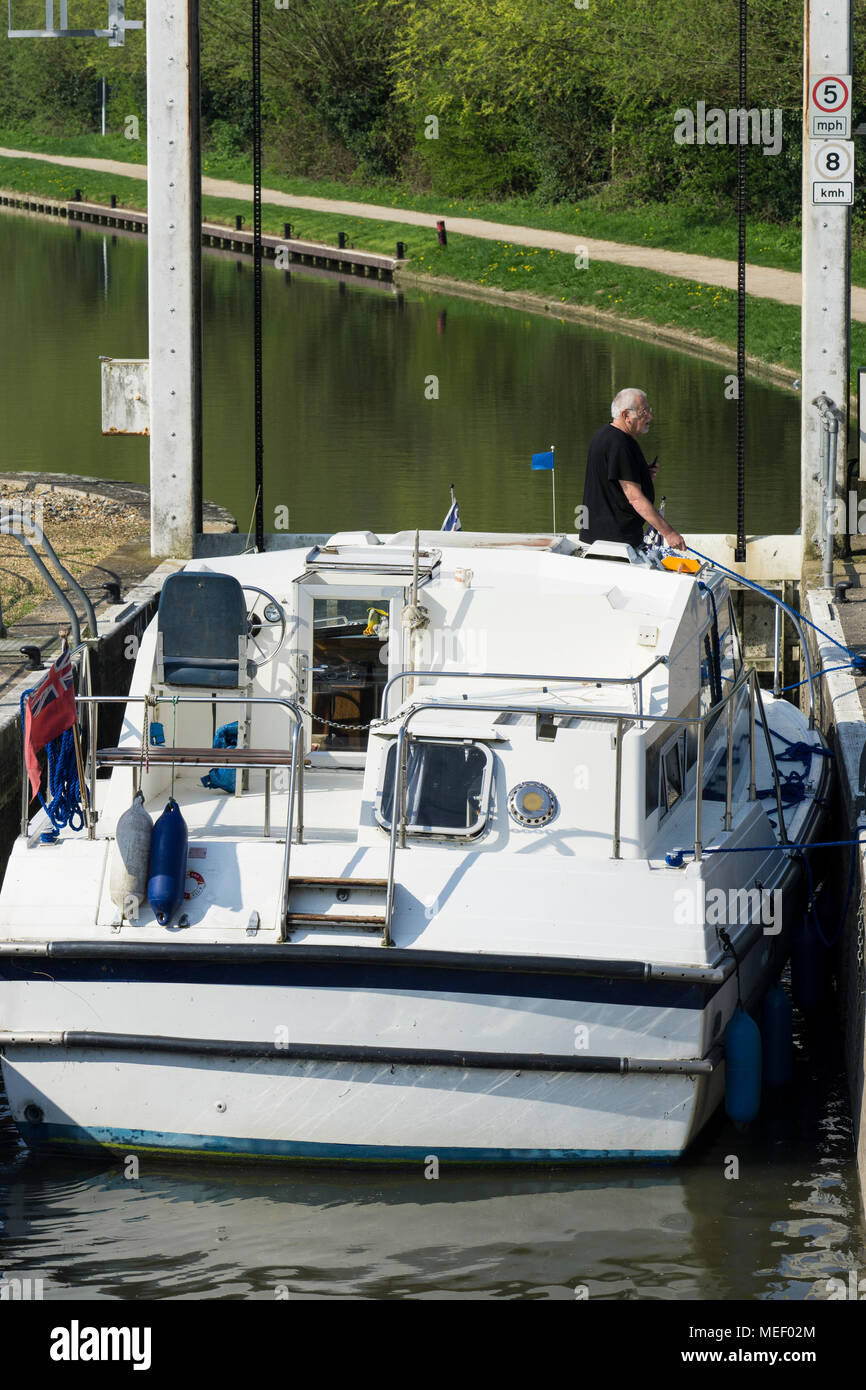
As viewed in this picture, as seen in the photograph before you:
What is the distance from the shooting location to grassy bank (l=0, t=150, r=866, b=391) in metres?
32.4

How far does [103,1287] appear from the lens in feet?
23.7

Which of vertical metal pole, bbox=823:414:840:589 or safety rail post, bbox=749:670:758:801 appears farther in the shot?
vertical metal pole, bbox=823:414:840:589

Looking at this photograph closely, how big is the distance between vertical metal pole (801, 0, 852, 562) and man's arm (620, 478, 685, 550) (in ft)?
12.6

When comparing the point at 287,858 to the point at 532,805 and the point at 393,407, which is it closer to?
the point at 532,805

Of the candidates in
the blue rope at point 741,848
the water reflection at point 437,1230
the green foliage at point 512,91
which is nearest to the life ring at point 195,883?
the water reflection at point 437,1230

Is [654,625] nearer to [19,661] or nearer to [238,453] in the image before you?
[19,661]

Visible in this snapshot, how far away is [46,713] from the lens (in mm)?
8211

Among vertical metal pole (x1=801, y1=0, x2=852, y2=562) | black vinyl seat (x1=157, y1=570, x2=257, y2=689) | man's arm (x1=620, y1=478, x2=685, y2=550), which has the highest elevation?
vertical metal pole (x1=801, y1=0, x2=852, y2=562)

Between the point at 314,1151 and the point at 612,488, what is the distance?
175 inches

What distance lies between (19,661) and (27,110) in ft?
230

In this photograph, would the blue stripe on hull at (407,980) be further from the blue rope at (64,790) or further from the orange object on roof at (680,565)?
the orange object on roof at (680,565)

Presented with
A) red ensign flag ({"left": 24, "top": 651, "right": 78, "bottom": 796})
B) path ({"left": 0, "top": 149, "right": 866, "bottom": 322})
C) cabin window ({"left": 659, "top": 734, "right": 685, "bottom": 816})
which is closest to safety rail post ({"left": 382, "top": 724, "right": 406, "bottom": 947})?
cabin window ({"left": 659, "top": 734, "right": 685, "bottom": 816})

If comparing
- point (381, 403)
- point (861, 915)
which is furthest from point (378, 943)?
point (381, 403)

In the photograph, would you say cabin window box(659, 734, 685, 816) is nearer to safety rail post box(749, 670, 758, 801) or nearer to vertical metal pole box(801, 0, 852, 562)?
safety rail post box(749, 670, 758, 801)
